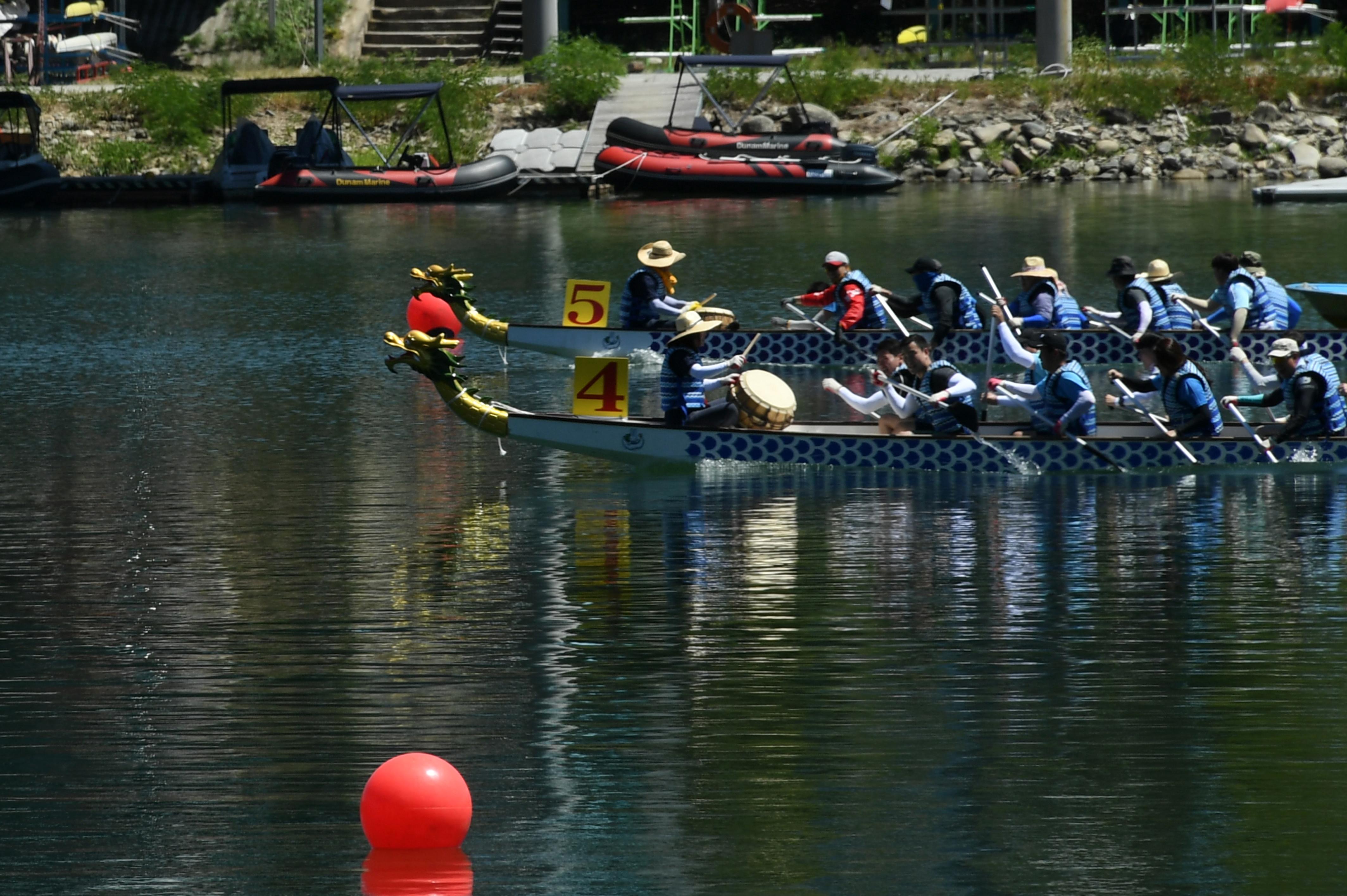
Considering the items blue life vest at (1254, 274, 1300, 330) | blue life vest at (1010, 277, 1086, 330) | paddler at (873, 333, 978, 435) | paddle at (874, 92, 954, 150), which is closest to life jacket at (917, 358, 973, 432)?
paddler at (873, 333, 978, 435)

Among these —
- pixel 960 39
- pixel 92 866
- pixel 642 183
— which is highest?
pixel 960 39

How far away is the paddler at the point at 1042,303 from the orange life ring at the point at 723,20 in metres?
28.2

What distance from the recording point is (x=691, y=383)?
750 inches

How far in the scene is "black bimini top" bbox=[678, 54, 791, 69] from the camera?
4606 cm

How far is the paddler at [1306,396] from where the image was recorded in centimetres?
1825

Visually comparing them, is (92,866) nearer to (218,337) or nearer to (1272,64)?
(218,337)

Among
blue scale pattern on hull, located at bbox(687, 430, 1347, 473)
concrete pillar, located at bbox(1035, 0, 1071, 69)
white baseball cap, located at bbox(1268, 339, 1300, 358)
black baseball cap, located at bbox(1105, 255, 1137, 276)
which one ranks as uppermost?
concrete pillar, located at bbox(1035, 0, 1071, 69)

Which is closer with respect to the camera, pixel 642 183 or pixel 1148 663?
pixel 1148 663

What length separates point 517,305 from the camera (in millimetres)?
30938

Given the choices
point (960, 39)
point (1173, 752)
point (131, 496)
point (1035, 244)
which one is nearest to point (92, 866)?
point (1173, 752)

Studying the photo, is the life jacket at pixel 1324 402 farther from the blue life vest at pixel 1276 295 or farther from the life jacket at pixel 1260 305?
the blue life vest at pixel 1276 295

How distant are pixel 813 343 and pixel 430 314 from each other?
230 inches

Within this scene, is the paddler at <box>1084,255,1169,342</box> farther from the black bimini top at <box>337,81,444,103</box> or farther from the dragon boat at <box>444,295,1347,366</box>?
the black bimini top at <box>337,81,444,103</box>

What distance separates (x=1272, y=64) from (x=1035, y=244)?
18.8 metres
